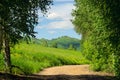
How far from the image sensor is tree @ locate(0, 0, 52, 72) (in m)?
24.0

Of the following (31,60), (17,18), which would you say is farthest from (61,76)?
(31,60)

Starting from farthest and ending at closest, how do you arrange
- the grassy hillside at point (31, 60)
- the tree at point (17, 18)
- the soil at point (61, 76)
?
the grassy hillside at point (31, 60)
the soil at point (61, 76)
the tree at point (17, 18)

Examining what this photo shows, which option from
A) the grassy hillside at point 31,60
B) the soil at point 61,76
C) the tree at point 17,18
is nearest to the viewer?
the tree at point 17,18

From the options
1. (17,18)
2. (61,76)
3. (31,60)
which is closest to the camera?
(17,18)

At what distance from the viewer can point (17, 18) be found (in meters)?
26.2

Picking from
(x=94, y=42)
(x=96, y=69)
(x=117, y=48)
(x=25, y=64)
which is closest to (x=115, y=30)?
(x=117, y=48)

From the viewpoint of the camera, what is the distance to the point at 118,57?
1224 inches

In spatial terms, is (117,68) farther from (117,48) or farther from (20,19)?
(20,19)

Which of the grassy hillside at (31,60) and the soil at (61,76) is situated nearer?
the soil at (61,76)

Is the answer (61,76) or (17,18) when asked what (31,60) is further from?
(17,18)

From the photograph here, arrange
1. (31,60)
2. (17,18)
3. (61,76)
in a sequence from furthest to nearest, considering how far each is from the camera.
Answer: (31,60)
(61,76)
(17,18)

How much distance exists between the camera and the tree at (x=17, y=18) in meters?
24.0

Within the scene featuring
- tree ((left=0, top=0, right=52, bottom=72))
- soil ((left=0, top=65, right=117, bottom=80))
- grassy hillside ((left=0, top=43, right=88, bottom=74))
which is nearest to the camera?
tree ((left=0, top=0, right=52, bottom=72))

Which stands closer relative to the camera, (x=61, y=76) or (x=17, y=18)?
(x=17, y=18)
